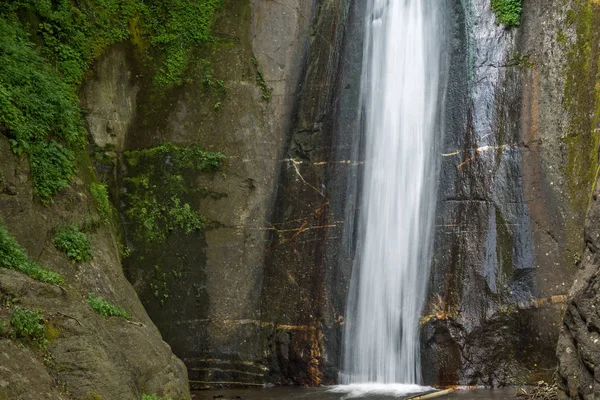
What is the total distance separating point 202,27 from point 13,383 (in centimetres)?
992

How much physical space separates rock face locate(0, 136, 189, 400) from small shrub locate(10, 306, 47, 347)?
0.36 feet

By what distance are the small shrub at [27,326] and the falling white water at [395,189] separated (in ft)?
20.2

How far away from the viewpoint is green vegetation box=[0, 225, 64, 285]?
743 cm

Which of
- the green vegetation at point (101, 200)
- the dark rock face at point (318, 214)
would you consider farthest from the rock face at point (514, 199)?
the green vegetation at point (101, 200)

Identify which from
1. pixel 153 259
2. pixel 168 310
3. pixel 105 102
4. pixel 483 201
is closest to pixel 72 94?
pixel 105 102

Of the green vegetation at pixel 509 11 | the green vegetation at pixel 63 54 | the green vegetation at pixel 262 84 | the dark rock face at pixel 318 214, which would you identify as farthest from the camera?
the green vegetation at pixel 262 84

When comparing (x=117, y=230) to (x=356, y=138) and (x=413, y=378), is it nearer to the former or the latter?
(x=356, y=138)

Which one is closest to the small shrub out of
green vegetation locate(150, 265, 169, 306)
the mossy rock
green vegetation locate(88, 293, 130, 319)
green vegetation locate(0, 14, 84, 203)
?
the mossy rock

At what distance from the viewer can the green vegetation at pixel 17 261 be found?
743cm

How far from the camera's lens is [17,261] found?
7.55m

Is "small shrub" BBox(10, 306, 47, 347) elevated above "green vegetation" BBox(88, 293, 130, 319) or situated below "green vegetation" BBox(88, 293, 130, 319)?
below

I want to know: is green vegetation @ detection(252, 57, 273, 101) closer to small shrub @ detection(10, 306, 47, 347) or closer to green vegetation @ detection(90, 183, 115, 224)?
green vegetation @ detection(90, 183, 115, 224)

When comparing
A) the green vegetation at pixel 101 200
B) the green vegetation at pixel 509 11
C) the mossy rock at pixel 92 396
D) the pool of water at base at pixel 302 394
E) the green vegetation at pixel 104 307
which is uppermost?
the green vegetation at pixel 509 11

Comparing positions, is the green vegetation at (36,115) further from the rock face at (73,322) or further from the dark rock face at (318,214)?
the dark rock face at (318,214)
